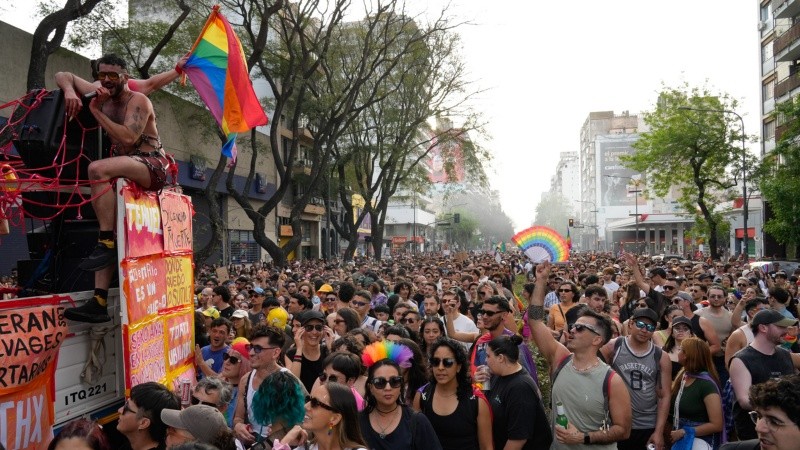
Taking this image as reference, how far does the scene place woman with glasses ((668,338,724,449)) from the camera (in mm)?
6094

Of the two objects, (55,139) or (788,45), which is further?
(788,45)

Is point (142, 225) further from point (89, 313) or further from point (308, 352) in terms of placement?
point (308, 352)

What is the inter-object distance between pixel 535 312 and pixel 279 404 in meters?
2.76

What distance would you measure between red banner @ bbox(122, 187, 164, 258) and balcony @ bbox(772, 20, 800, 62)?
44343 millimetres

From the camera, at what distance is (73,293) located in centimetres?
483

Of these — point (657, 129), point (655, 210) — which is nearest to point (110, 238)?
point (657, 129)

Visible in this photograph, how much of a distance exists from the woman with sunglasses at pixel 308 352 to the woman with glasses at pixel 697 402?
2966mm

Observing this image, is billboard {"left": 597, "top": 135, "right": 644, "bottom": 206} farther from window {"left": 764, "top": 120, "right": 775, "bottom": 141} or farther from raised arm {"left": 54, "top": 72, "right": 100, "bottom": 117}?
raised arm {"left": 54, "top": 72, "right": 100, "bottom": 117}

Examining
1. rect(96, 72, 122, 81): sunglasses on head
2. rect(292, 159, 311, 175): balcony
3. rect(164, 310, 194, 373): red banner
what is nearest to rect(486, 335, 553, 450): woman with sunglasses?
rect(164, 310, 194, 373): red banner

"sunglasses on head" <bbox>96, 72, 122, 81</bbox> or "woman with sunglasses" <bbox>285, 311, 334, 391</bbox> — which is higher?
"sunglasses on head" <bbox>96, 72, 122, 81</bbox>

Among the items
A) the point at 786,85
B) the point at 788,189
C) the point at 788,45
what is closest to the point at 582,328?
the point at 788,189

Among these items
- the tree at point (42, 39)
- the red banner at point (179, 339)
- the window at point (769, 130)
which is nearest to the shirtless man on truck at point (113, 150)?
the red banner at point (179, 339)

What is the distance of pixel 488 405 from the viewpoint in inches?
202

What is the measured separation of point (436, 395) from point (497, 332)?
4.90 ft
